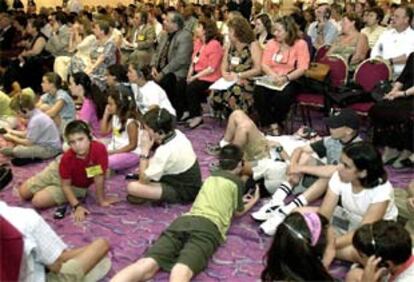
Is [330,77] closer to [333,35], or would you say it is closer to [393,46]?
[393,46]

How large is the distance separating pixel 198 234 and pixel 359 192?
94cm

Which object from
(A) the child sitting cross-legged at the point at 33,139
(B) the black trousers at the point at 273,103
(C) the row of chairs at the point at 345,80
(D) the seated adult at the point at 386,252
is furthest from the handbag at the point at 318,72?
(D) the seated adult at the point at 386,252

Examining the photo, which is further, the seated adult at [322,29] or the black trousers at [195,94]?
the seated adult at [322,29]

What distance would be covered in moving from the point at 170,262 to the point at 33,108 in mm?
2530

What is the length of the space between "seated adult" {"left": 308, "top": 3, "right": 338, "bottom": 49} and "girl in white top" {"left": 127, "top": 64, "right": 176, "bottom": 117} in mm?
3213

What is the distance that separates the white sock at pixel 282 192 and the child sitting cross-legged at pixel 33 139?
2213 mm

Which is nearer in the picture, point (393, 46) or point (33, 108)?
point (33, 108)

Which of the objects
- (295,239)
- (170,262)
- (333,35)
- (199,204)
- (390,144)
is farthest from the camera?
(333,35)

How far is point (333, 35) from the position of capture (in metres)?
8.39

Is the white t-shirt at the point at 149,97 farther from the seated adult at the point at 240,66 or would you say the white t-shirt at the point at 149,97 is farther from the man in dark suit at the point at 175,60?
the man in dark suit at the point at 175,60

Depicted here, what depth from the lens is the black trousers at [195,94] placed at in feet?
22.2

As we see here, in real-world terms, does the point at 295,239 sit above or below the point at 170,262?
above

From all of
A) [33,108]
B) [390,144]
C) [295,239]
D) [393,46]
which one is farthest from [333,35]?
[295,239]

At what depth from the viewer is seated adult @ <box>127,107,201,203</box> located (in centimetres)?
421
